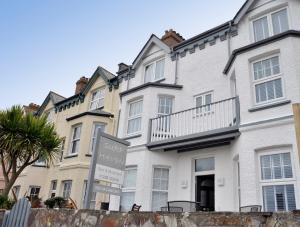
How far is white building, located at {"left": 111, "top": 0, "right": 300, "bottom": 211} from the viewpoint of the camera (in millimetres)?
8992

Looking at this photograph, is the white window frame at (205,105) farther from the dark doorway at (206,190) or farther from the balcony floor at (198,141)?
the dark doorway at (206,190)

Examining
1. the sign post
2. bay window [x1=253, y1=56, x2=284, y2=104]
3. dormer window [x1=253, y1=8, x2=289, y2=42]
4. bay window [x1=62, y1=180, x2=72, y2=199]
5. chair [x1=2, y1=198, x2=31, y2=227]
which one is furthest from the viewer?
Answer: bay window [x1=62, y1=180, x2=72, y2=199]

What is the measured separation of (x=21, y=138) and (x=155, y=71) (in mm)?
7593

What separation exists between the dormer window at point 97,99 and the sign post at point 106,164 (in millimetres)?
11980

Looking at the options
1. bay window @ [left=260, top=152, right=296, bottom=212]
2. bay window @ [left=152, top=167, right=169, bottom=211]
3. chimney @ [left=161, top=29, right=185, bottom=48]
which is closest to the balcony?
bay window @ [left=152, top=167, right=169, bottom=211]

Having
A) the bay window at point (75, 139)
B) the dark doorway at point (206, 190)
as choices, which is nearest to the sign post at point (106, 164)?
the dark doorway at point (206, 190)

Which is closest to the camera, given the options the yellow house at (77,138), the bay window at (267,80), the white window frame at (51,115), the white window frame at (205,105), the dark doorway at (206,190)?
the bay window at (267,80)

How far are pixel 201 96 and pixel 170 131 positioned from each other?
2181 millimetres

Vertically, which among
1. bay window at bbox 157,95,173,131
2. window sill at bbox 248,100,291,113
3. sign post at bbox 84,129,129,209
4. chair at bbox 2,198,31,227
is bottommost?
chair at bbox 2,198,31,227

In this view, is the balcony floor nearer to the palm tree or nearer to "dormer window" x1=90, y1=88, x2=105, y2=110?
the palm tree

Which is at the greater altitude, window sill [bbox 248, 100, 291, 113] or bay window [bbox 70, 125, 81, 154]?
bay window [bbox 70, 125, 81, 154]

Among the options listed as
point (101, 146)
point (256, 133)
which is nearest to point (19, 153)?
point (101, 146)

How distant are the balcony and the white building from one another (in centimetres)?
4

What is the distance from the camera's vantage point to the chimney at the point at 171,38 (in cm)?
1645
